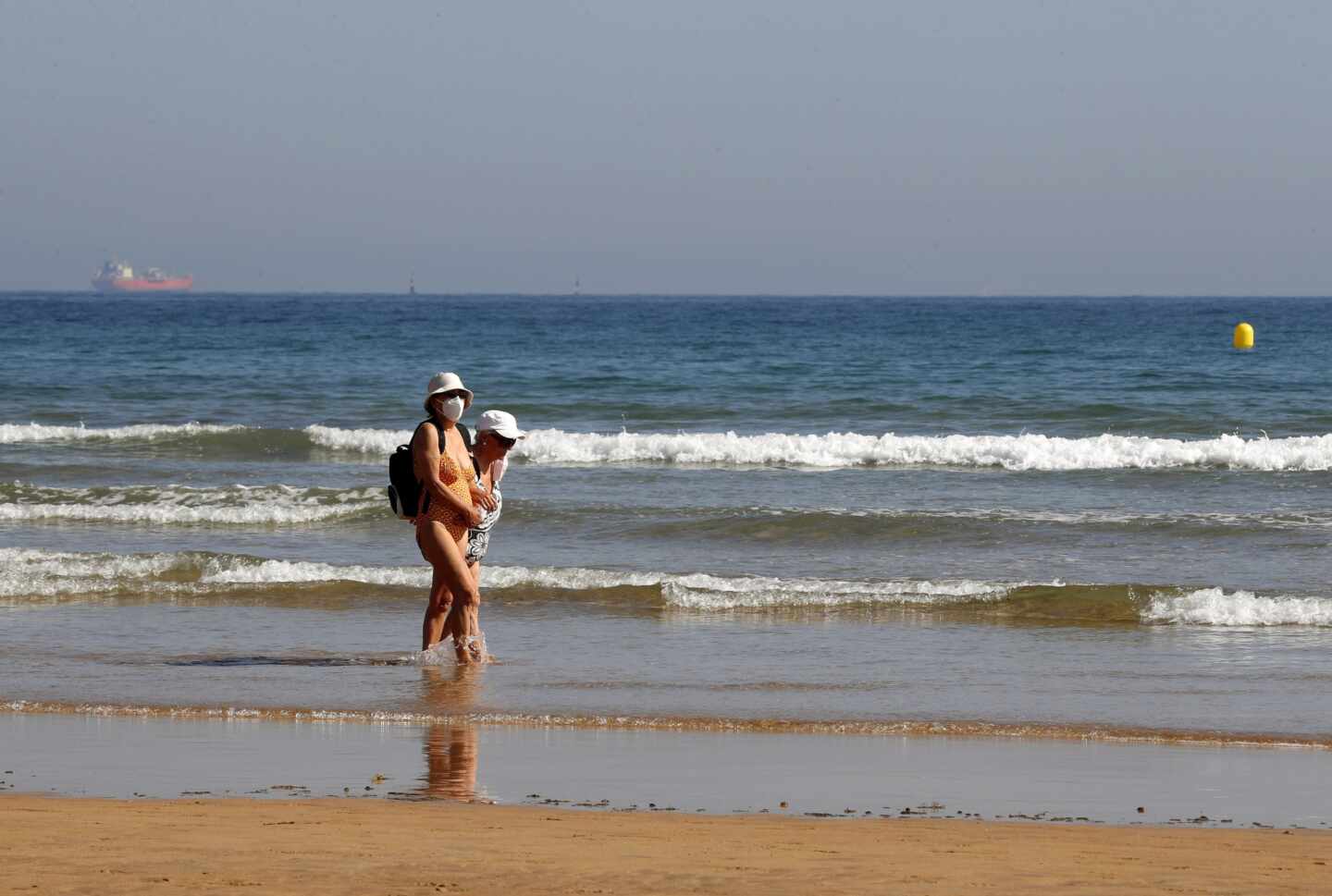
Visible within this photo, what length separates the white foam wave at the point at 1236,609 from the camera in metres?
10.5

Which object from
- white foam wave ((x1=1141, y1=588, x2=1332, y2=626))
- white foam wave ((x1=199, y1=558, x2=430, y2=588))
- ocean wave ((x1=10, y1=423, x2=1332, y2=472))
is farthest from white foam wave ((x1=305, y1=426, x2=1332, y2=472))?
white foam wave ((x1=199, y1=558, x2=430, y2=588))

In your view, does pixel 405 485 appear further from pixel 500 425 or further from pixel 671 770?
pixel 671 770

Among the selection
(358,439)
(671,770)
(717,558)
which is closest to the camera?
(671,770)

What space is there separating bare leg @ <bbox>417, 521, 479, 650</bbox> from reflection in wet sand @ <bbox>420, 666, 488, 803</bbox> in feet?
0.74

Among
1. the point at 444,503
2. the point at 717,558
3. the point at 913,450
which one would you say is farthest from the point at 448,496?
the point at 913,450

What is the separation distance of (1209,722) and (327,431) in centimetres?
1594

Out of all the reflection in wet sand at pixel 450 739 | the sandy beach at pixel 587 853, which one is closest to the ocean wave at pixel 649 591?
the reflection in wet sand at pixel 450 739

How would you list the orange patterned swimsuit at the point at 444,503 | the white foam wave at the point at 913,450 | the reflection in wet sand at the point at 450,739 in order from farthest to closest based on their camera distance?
1. the white foam wave at the point at 913,450
2. the orange patterned swimsuit at the point at 444,503
3. the reflection in wet sand at the point at 450,739

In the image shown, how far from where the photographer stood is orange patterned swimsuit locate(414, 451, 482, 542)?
823 cm

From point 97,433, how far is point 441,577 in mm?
15002

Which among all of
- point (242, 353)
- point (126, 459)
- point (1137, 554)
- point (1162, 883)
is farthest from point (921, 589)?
point (242, 353)

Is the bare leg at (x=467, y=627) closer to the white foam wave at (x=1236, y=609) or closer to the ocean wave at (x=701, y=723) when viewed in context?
the ocean wave at (x=701, y=723)

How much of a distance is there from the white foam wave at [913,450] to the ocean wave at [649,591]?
7930 millimetres

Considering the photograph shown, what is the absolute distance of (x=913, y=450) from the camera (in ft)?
65.9
